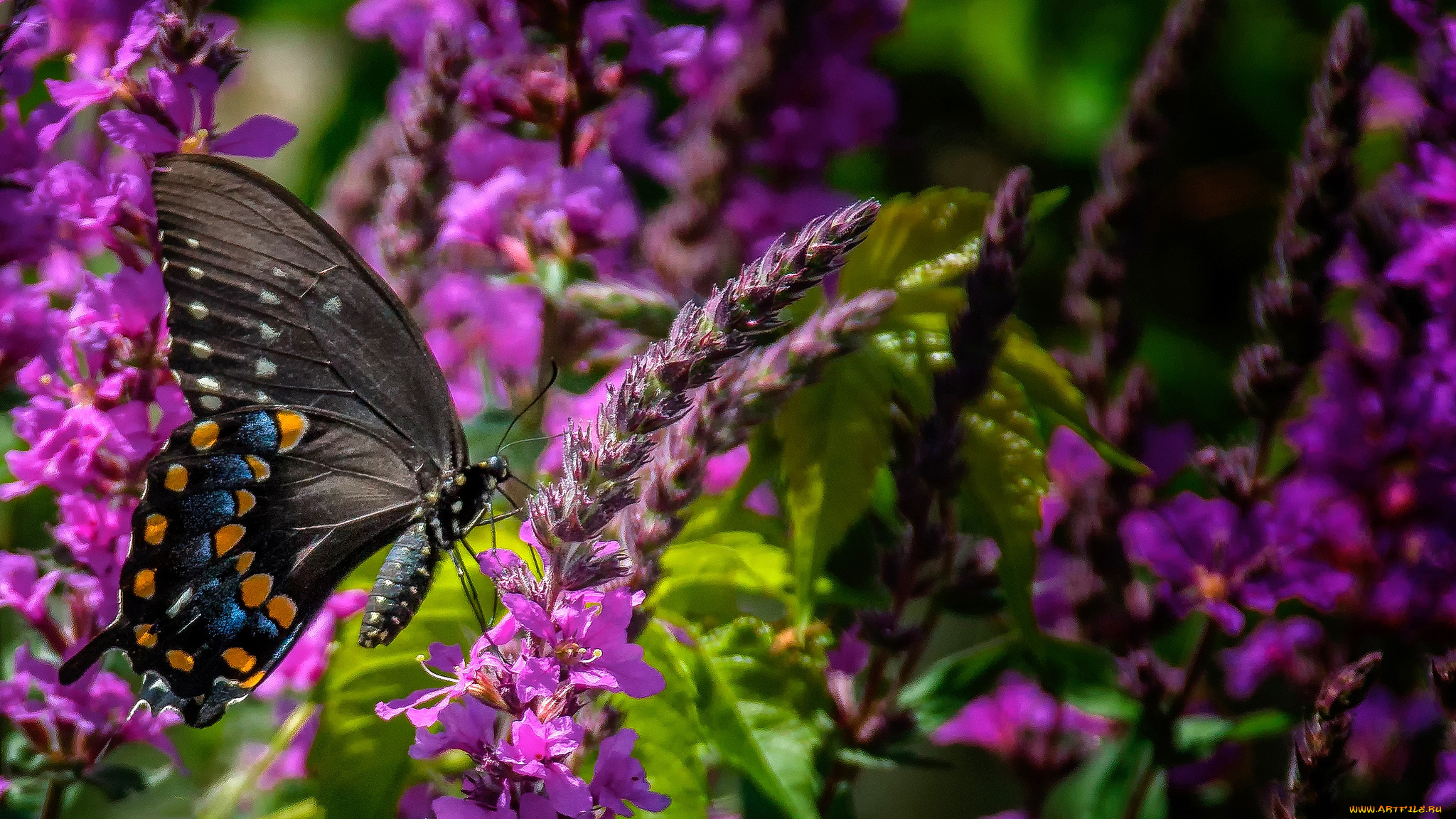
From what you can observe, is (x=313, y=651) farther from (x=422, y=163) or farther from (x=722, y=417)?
(x=722, y=417)

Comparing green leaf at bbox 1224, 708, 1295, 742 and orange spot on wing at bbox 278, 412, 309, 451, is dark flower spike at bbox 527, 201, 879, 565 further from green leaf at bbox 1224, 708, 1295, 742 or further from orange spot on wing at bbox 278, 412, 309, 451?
green leaf at bbox 1224, 708, 1295, 742

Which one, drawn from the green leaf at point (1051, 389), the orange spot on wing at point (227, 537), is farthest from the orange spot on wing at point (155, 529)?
the green leaf at point (1051, 389)

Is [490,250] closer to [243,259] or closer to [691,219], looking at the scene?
[243,259]

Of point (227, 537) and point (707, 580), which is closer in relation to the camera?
point (707, 580)

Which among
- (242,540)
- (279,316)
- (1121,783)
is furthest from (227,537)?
(1121,783)

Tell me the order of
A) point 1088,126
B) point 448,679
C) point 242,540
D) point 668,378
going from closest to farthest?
point 668,378 < point 448,679 < point 242,540 < point 1088,126

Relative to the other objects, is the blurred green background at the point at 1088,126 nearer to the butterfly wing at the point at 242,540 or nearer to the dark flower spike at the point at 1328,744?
the butterfly wing at the point at 242,540

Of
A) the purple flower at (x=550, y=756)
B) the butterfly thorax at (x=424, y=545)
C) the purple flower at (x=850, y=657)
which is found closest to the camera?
the purple flower at (x=550, y=756)
